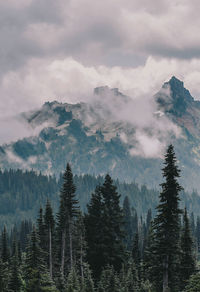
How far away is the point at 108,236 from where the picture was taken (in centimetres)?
7219

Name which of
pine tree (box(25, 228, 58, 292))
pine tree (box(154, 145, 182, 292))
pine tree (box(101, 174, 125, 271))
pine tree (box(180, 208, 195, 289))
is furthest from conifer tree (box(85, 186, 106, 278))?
pine tree (box(154, 145, 182, 292))

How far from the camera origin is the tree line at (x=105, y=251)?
49062 millimetres

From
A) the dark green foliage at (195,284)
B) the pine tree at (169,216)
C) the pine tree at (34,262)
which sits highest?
the pine tree at (169,216)

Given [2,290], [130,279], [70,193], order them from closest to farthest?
[2,290] → [130,279] → [70,193]

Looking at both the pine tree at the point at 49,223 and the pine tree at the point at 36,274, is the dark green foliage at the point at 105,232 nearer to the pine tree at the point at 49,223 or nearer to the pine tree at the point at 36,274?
the pine tree at the point at 49,223

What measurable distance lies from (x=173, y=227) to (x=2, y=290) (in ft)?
61.6

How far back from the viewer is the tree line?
49.1 m

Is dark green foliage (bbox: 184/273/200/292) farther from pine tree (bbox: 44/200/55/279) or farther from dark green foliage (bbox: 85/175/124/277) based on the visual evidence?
pine tree (bbox: 44/200/55/279)

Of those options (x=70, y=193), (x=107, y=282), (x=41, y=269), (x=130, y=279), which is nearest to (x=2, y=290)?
(x=41, y=269)

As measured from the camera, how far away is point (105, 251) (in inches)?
2827

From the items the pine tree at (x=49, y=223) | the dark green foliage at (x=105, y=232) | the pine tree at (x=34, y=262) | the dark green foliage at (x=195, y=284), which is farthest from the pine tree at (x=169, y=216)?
the pine tree at (x=49, y=223)

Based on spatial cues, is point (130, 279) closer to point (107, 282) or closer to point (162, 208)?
point (107, 282)

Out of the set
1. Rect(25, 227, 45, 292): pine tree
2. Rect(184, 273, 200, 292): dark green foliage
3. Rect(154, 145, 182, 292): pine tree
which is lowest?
Rect(184, 273, 200, 292): dark green foliage

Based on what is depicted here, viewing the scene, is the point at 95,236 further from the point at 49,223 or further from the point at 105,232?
the point at 49,223
